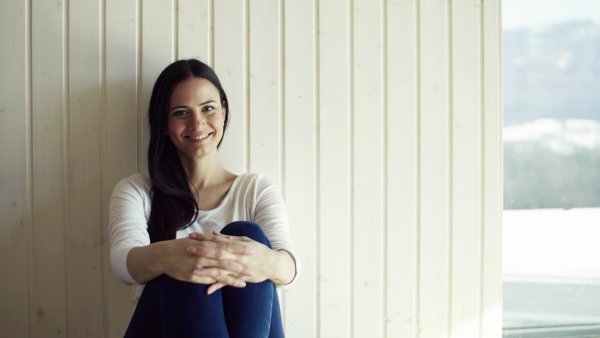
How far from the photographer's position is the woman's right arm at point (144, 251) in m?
1.21

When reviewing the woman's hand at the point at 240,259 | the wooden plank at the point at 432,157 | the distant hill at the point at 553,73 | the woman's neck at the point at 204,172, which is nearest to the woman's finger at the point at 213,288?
the woman's hand at the point at 240,259

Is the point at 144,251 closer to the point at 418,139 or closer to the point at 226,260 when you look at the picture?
the point at 226,260

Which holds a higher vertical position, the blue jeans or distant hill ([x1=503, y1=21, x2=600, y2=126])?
distant hill ([x1=503, y1=21, x2=600, y2=126])

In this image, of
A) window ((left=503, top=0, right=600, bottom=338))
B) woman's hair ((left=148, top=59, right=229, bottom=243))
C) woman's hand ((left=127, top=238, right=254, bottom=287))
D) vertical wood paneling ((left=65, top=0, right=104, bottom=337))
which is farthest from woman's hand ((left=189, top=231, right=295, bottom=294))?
window ((left=503, top=0, right=600, bottom=338))

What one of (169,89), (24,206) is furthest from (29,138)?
(169,89)

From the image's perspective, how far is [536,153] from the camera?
6.62ft

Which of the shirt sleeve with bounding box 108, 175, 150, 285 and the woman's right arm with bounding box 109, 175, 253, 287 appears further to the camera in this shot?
the shirt sleeve with bounding box 108, 175, 150, 285

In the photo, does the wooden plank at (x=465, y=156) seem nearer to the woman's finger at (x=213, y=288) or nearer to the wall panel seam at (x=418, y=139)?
the wall panel seam at (x=418, y=139)

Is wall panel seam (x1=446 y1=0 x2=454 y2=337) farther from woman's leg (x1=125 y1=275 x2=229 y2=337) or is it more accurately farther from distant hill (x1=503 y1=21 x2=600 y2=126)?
woman's leg (x1=125 y1=275 x2=229 y2=337)

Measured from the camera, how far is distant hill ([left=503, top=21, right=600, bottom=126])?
2.02 m

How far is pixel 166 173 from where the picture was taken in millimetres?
1582

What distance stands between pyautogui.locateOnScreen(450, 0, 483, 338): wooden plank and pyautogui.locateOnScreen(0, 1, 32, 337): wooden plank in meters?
1.44

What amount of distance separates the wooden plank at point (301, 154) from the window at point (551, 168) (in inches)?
32.6

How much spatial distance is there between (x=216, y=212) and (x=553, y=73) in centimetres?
149
